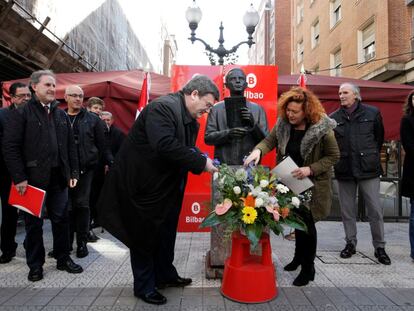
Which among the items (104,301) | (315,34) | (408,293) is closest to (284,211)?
(408,293)

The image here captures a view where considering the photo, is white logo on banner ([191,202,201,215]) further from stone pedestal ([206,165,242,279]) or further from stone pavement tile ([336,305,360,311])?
stone pavement tile ([336,305,360,311])

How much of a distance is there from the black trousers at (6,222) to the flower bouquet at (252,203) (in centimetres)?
239

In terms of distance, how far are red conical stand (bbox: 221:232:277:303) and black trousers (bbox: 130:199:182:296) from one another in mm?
536

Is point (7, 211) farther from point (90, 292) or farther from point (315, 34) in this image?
point (315, 34)

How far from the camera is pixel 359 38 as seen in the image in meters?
17.9

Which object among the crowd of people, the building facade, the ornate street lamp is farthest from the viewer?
the building facade

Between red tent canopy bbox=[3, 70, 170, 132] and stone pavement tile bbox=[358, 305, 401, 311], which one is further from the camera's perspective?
red tent canopy bbox=[3, 70, 170, 132]

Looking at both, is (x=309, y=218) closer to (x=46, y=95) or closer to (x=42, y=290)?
(x=42, y=290)

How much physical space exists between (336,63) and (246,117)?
19.4 m

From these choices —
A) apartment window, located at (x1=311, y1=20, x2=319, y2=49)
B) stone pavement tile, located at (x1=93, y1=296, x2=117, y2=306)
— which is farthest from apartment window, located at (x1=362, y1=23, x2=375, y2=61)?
stone pavement tile, located at (x1=93, y1=296, x2=117, y2=306)

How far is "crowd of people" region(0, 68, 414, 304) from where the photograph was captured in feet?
9.62

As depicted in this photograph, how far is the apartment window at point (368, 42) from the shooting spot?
54.7 feet

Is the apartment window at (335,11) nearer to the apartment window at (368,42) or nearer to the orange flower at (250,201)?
the apartment window at (368,42)

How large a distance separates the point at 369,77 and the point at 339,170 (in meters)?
13.1
